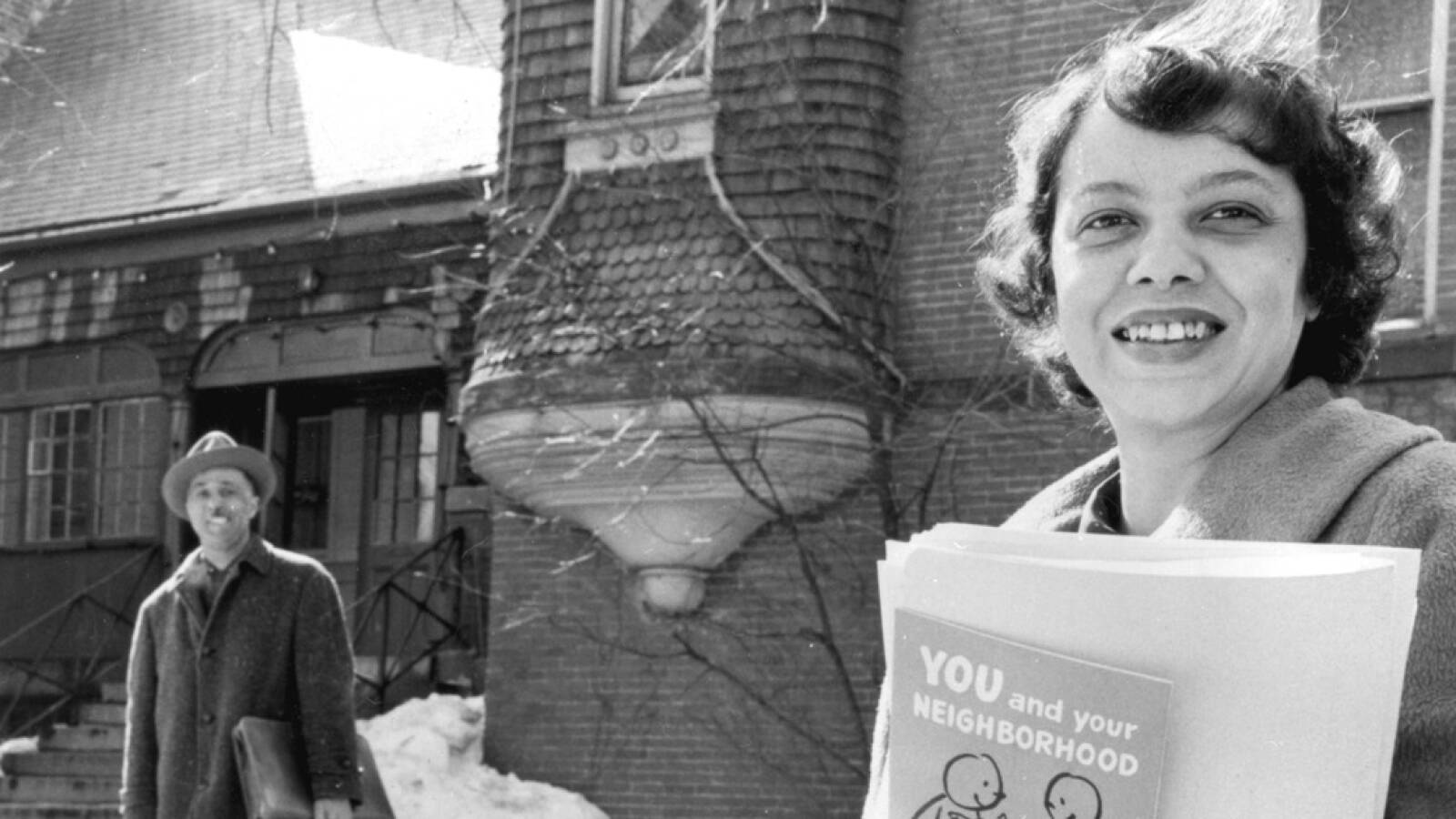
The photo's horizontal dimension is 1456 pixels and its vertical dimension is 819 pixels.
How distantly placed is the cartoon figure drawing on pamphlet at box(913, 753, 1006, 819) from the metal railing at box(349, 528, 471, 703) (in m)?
12.0

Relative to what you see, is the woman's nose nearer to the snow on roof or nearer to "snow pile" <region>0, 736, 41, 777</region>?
the snow on roof

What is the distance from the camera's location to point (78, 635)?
55.6ft

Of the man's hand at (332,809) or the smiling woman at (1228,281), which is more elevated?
the smiling woman at (1228,281)

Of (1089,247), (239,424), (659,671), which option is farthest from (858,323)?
(1089,247)

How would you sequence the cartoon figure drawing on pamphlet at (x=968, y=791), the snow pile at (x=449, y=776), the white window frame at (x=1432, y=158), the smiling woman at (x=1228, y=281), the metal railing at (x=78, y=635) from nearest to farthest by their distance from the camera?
the cartoon figure drawing on pamphlet at (x=968, y=791), the smiling woman at (x=1228, y=281), the white window frame at (x=1432, y=158), the snow pile at (x=449, y=776), the metal railing at (x=78, y=635)

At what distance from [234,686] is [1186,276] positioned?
5.13 meters

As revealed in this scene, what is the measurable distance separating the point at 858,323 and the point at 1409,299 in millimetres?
2548

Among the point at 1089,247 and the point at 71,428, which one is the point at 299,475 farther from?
the point at 1089,247

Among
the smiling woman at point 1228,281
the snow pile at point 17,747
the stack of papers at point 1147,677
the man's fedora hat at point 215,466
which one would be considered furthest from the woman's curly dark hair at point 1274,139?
the snow pile at point 17,747

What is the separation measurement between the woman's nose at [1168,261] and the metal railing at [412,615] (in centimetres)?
1180

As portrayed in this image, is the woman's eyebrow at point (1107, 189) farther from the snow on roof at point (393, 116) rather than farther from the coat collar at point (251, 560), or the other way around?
the snow on roof at point (393, 116)

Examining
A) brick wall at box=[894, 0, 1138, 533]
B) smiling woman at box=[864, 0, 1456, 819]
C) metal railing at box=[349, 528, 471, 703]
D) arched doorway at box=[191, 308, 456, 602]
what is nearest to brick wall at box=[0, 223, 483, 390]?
arched doorway at box=[191, 308, 456, 602]

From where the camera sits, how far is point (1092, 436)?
10.2 metres

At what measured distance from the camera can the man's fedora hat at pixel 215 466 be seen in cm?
718
